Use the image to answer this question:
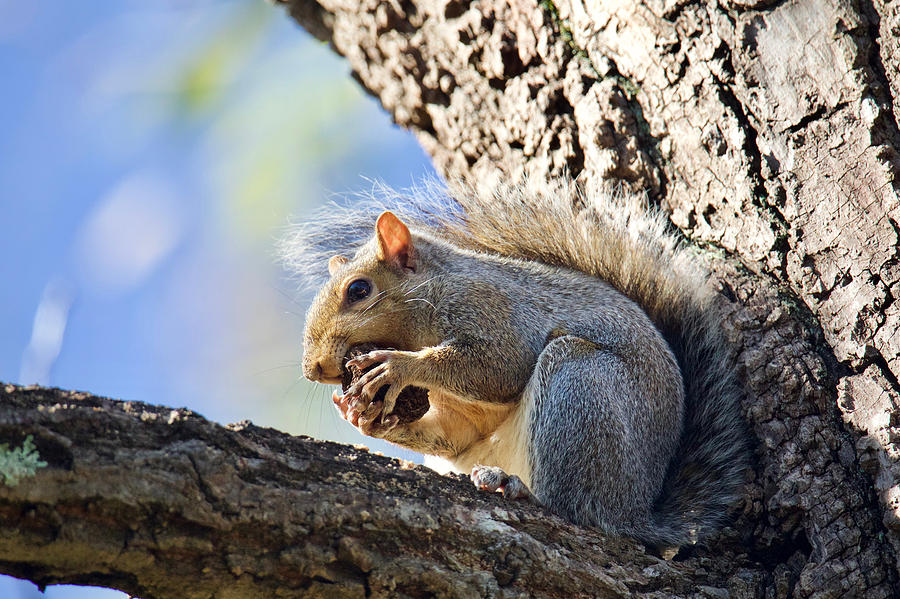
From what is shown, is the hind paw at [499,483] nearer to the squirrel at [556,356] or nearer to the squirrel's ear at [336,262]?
the squirrel at [556,356]

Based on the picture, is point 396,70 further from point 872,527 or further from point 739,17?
point 872,527

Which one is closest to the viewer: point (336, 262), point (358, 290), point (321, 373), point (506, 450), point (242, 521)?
Answer: point (242, 521)

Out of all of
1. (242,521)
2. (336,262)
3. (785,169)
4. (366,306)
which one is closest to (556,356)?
(366,306)

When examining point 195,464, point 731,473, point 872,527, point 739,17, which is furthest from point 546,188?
point 195,464

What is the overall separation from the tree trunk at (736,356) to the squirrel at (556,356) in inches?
4.5

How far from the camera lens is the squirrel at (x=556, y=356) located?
217 cm

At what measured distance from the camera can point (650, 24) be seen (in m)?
2.38

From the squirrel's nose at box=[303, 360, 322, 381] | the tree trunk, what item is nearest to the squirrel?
the squirrel's nose at box=[303, 360, 322, 381]

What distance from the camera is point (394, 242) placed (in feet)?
8.84

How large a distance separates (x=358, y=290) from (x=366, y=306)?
0.21 feet

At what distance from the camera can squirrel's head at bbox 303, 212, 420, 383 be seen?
2529mm

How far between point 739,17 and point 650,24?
0.25 meters

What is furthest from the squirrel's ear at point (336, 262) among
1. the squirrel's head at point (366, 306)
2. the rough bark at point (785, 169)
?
the rough bark at point (785, 169)

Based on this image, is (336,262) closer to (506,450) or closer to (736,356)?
(506,450)
